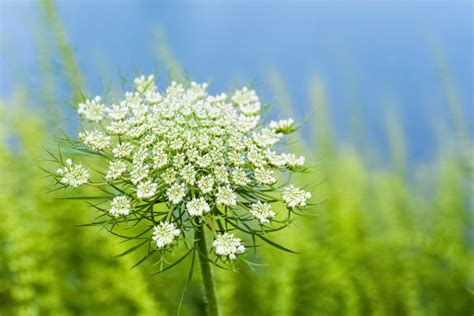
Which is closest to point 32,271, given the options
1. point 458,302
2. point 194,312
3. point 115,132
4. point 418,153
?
point 194,312

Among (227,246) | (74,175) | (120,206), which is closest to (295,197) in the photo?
(227,246)

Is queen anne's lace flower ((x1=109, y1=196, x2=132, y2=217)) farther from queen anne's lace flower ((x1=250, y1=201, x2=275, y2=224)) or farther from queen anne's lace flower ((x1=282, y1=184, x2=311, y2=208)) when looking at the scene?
queen anne's lace flower ((x1=282, y1=184, x2=311, y2=208))

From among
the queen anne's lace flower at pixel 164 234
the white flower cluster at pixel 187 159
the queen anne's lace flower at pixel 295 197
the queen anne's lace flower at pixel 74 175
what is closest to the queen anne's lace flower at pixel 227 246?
the white flower cluster at pixel 187 159

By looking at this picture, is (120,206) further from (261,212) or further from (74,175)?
(261,212)

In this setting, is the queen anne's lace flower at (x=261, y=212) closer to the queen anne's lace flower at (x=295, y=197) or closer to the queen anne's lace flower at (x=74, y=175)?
the queen anne's lace flower at (x=295, y=197)

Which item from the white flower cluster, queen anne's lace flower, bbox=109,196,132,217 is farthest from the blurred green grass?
queen anne's lace flower, bbox=109,196,132,217
